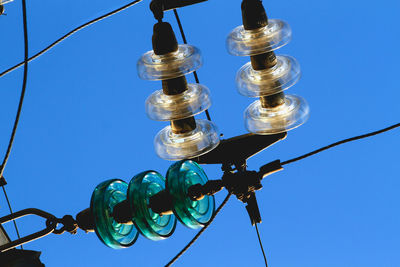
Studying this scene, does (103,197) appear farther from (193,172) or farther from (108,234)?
(193,172)

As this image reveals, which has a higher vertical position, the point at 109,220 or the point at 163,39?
the point at 163,39

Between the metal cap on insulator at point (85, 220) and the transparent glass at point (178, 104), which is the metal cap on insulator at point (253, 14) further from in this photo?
the metal cap on insulator at point (85, 220)

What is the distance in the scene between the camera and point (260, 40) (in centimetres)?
151

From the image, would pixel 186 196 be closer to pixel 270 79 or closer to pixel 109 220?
pixel 109 220

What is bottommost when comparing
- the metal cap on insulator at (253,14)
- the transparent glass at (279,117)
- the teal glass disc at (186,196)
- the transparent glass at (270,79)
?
the teal glass disc at (186,196)

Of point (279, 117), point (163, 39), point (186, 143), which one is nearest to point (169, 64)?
point (163, 39)

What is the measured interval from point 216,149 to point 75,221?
462 millimetres

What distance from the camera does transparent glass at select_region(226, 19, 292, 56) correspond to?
59.2 inches

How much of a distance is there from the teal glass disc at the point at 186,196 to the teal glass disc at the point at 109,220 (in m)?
0.21

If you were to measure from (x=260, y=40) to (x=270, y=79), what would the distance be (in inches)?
4.3

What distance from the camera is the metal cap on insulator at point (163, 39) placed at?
1563 millimetres

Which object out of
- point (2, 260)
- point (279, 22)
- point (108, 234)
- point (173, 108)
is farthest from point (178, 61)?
point (2, 260)

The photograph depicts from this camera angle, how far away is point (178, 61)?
1554 millimetres

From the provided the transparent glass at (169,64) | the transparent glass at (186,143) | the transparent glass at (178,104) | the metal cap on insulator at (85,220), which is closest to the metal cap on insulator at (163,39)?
the transparent glass at (169,64)
